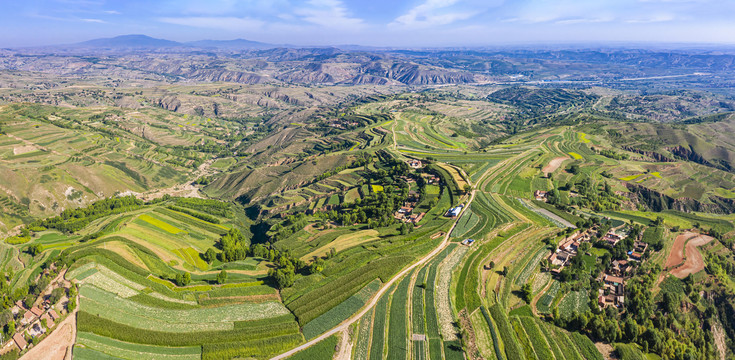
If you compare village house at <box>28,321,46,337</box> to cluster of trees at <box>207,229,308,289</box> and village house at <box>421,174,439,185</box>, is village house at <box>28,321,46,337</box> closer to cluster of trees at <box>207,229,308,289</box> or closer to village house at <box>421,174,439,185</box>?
cluster of trees at <box>207,229,308,289</box>

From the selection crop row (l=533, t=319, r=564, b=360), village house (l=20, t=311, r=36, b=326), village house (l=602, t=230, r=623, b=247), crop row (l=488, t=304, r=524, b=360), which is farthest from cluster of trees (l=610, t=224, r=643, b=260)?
village house (l=20, t=311, r=36, b=326)

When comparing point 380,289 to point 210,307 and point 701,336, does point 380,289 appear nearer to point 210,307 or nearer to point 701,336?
point 210,307

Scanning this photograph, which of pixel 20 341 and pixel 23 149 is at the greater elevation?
pixel 23 149

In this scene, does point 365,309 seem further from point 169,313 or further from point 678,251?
point 678,251

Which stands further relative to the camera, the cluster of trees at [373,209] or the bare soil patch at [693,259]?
the cluster of trees at [373,209]

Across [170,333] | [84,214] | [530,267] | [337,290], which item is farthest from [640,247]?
[84,214]

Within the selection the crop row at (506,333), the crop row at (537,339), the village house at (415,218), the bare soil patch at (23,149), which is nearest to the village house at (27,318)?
the crop row at (506,333)

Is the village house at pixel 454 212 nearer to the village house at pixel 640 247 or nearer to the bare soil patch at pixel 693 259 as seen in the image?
the village house at pixel 640 247
